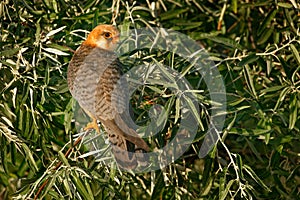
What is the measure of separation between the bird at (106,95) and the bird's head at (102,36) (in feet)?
0.20

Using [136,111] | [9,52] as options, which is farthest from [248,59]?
[9,52]

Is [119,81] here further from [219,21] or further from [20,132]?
[219,21]

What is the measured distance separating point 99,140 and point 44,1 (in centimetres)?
75

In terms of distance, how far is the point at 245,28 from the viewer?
422cm

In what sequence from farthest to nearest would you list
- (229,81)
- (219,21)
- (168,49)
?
(219,21)
(229,81)
(168,49)

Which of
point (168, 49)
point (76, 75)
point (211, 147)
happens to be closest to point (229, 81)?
point (168, 49)

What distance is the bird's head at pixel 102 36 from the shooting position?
A: 316cm

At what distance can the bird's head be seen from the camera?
10.4 ft

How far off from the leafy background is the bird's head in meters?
0.06

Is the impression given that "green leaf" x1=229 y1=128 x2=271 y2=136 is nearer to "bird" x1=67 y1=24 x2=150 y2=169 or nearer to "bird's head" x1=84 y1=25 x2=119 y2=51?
"bird" x1=67 y1=24 x2=150 y2=169

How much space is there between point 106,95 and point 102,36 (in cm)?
39

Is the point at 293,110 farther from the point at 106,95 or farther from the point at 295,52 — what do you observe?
the point at 106,95

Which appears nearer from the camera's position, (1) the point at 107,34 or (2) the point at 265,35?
(1) the point at 107,34

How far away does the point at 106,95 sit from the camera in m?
2.88
